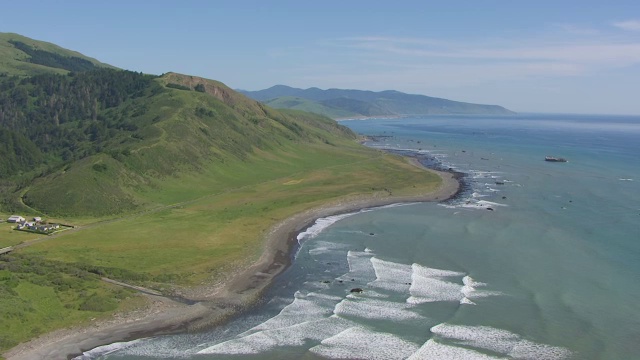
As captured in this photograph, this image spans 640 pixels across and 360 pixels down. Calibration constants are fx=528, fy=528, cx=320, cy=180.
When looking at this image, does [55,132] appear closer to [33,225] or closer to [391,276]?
[33,225]

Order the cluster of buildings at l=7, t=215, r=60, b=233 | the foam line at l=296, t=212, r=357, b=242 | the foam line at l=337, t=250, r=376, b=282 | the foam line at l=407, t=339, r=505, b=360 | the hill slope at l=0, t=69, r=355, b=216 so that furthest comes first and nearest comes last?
the hill slope at l=0, t=69, r=355, b=216 < the foam line at l=296, t=212, r=357, b=242 < the cluster of buildings at l=7, t=215, r=60, b=233 < the foam line at l=337, t=250, r=376, b=282 < the foam line at l=407, t=339, r=505, b=360

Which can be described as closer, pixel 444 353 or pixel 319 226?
pixel 444 353

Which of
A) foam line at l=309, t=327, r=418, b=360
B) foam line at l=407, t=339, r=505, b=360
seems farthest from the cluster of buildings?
foam line at l=407, t=339, r=505, b=360

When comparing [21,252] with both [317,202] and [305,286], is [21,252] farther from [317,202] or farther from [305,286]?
[317,202]

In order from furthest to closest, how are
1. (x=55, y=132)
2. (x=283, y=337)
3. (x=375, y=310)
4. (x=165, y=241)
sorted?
1. (x=55, y=132)
2. (x=165, y=241)
3. (x=375, y=310)
4. (x=283, y=337)

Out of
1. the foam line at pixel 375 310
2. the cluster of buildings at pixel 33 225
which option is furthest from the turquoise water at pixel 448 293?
the cluster of buildings at pixel 33 225

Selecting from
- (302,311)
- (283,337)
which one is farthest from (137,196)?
(283,337)

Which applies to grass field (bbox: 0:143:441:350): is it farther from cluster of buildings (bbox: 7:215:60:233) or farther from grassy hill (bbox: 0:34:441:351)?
cluster of buildings (bbox: 7:215:60:233)
